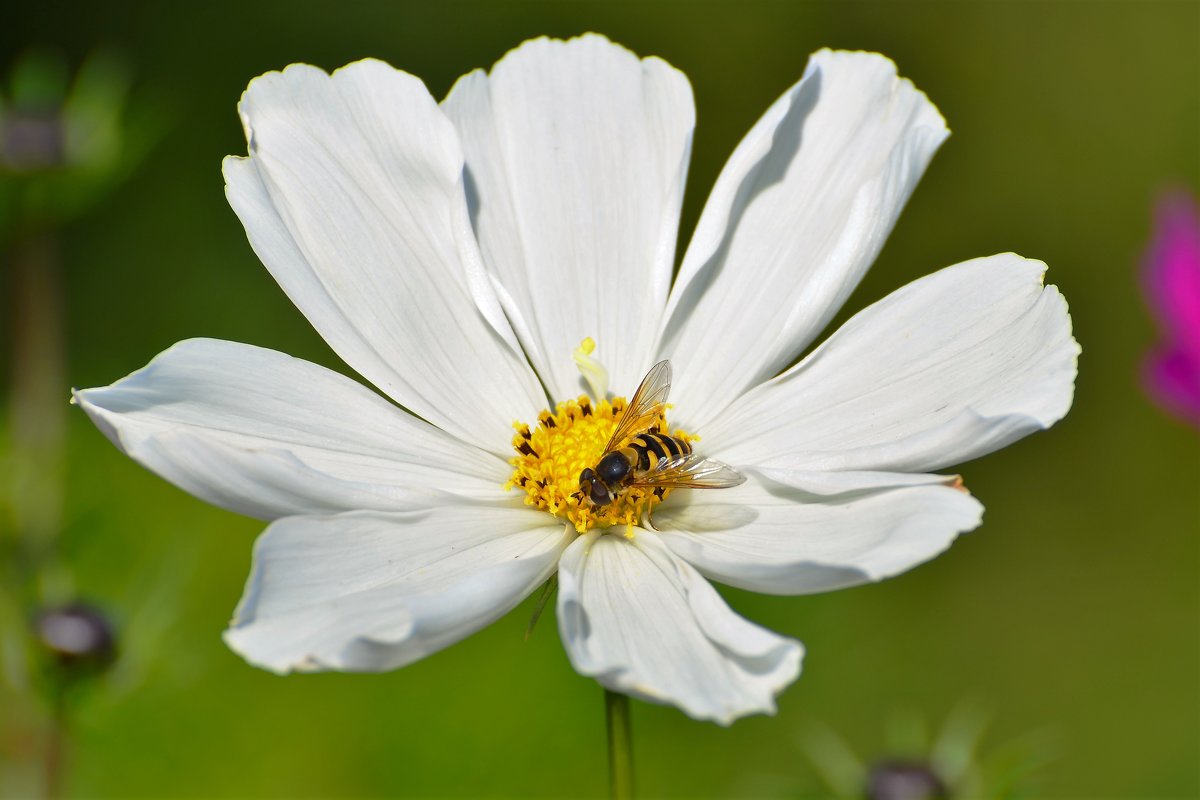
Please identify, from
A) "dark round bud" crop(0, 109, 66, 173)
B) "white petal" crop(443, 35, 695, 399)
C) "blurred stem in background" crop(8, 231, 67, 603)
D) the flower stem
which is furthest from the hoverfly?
"dark round bud" crop(0, 109, 66, 173)

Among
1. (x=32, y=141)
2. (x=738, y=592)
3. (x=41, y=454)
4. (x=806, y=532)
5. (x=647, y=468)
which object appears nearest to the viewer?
(x=806, y=532)

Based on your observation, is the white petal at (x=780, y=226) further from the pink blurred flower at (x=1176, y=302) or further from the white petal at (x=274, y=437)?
the pink blurred flower at (x=1176, y=302)

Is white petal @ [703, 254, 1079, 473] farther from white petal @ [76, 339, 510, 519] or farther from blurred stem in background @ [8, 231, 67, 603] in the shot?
blurred stem in background @ [8, 231, 67, 603]

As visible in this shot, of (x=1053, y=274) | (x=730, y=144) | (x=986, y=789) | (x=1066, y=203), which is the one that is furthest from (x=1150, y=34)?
(x=986, y=789)

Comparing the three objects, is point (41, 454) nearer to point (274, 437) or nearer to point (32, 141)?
point (32, 141)

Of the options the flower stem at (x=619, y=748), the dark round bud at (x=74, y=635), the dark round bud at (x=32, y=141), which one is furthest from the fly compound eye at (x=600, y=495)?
the dark round bud at (x=32, y=141)

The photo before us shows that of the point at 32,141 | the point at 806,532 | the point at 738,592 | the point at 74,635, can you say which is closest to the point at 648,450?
the point at 806,532

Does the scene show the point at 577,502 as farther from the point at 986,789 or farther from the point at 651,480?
the point at 986,789
